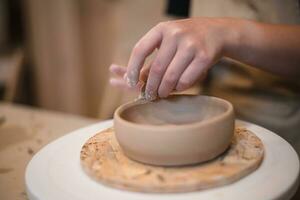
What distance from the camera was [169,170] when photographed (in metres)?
0.62

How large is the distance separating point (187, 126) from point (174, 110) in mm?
173

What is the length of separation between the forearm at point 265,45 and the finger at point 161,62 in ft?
0.36

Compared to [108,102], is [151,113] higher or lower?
higher

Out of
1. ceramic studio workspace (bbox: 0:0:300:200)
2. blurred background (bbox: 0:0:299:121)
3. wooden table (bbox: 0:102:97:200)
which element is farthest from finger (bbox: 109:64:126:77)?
blurred background (bbox: 0:0:299:121)

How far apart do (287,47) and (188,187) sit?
15.8 inches

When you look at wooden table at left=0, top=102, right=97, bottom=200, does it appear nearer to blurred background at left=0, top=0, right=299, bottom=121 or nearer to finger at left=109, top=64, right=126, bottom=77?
finger at left=109, top=64, right=126, bottom=77

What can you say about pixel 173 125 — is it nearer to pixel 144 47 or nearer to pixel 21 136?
pixel 144 47

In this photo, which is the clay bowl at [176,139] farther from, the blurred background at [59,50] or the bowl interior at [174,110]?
the blurred background at [59,50]

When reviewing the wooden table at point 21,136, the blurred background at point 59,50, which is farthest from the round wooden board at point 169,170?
the blurred background at point 59,50

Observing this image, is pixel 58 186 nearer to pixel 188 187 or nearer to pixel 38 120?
pixel 188 187

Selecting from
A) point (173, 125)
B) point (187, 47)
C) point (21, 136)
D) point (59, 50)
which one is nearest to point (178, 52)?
point (187, 47)

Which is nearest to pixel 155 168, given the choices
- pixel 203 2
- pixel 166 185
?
pixel 166 185

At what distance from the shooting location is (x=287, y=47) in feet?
2.69

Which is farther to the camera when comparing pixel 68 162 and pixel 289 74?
pixel 289 74
